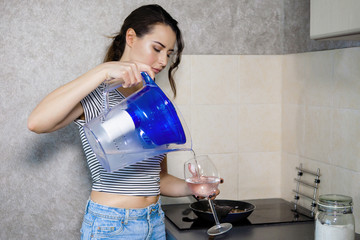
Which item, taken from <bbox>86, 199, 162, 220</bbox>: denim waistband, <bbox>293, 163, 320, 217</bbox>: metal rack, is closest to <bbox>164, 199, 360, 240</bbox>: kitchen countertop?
<bbox>293, 163, 320, 217</bbox>: metal rack

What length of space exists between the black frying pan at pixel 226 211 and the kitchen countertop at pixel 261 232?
0.04 m

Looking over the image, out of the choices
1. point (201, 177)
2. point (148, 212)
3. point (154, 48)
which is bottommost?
point (148, 212)

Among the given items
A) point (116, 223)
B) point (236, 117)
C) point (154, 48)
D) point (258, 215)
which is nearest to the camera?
point (116, 223)

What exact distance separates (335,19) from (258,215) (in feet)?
2.98

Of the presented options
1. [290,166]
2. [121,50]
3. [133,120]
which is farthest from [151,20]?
[290,166]

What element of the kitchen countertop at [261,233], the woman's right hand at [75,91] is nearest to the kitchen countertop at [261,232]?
the kitchen countertop at [261,233]

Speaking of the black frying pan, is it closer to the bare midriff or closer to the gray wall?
the bare midriff

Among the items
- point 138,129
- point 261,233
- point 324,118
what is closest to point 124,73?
point 138,129

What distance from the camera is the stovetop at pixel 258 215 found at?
1.67 meters

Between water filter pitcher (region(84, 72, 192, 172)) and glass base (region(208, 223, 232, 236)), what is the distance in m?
0.50

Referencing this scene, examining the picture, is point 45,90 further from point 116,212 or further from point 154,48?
point 116,212

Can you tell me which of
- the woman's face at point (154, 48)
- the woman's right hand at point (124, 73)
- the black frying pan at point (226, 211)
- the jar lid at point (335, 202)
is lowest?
the black frying pan at point (226, 211)

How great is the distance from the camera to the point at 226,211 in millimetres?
1616

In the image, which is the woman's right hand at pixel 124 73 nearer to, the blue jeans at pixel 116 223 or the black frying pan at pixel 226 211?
the blue jeans at pixel 116 223
